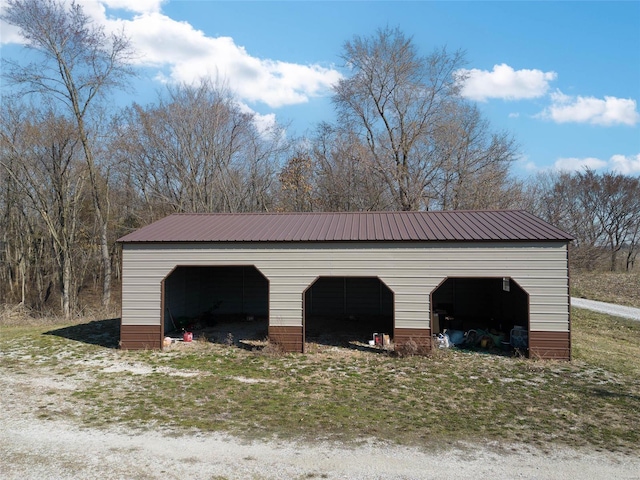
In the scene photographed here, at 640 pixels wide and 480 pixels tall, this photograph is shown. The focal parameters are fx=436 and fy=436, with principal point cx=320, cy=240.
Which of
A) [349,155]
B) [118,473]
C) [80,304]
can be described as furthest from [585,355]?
[80,304]

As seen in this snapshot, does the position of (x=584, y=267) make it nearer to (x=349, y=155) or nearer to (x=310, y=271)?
(x=349, y=155)

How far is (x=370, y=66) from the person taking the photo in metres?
26.2

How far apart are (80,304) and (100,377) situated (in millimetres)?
16246

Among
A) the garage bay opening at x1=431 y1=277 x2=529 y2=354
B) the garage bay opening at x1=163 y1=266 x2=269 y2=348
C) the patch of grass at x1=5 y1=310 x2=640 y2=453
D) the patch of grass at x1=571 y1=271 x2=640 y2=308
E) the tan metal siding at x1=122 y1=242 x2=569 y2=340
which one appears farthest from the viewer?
the patch of grass at x1=571 y1=271 x2=640 y2=308

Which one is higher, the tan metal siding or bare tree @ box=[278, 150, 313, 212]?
bare tree @ box=[278, 150, 313, 212]

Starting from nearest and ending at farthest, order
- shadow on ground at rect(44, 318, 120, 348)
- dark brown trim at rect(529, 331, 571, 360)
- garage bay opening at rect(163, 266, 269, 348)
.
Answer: dark brown trim at rect(529, 331, 571, 360), shadow on ground at rect(44, 318, 120, 348), garage bay opening at rect(163, 266, 269, 348)

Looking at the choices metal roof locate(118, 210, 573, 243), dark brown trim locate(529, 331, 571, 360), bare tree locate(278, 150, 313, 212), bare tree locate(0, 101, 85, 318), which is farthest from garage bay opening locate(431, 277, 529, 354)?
bare tree locate(0, 101, 85, 318)

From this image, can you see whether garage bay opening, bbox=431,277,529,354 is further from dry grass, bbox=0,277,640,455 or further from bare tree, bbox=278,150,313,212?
bare tree, bbox=278,150,313,212

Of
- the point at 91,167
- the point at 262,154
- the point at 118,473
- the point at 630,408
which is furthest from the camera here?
the point at 262,154

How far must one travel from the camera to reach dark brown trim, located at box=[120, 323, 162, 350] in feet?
39.5

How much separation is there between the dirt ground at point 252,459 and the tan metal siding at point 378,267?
5.59 metres

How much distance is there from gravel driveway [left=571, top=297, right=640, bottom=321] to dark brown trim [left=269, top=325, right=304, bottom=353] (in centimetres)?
1459

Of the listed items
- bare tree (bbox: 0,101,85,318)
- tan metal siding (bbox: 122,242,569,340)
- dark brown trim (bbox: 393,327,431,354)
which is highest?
bare tree (bbox: 0,101,85,318)

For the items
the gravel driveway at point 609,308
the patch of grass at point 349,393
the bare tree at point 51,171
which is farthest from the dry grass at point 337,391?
the bare tree at point 51,171
